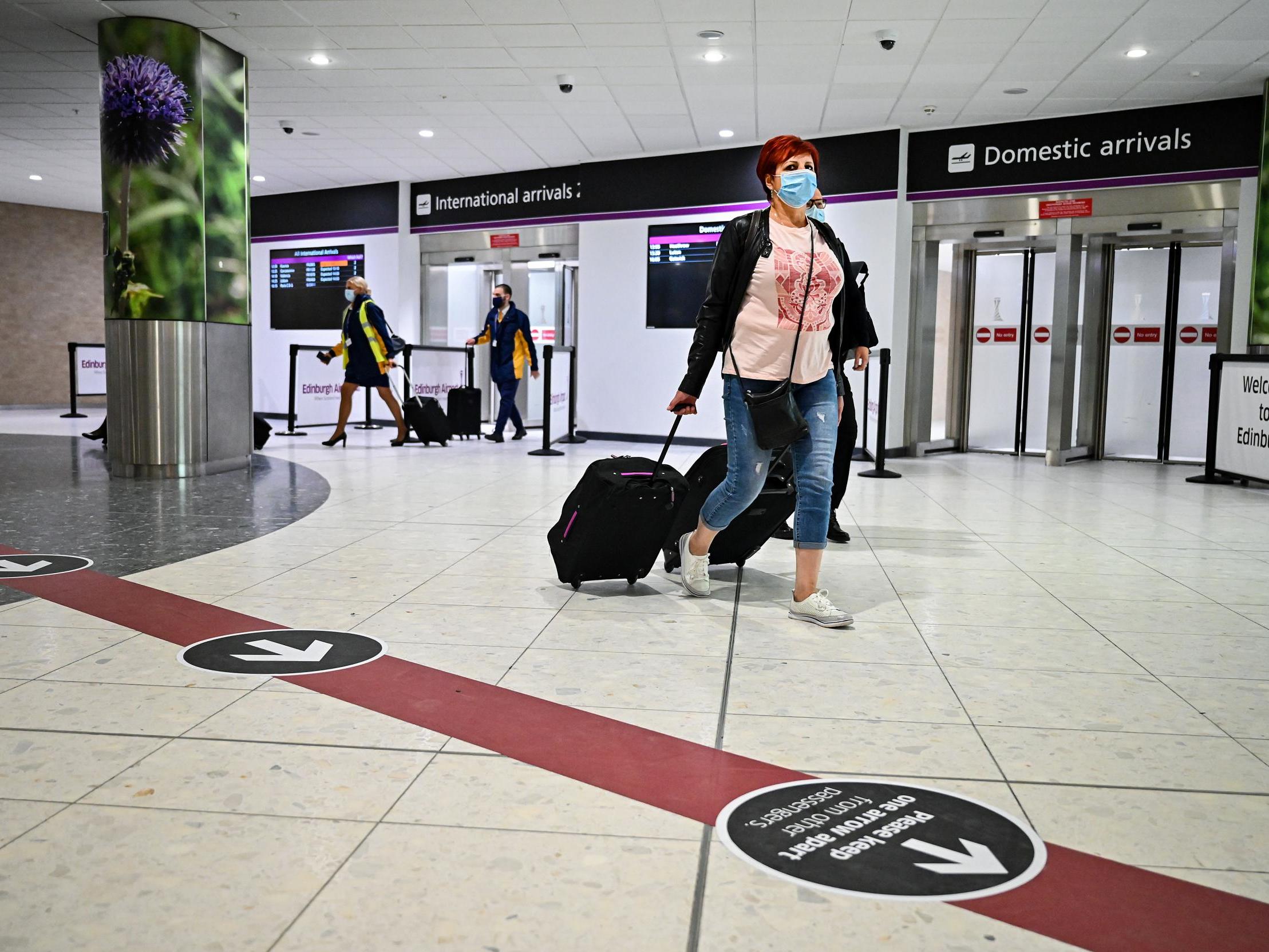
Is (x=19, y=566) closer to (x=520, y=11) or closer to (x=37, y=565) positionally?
(x=37, y=565)

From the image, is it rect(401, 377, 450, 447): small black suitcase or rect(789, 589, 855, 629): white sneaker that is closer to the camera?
rect(789, 589, 855, 629): white sneaker

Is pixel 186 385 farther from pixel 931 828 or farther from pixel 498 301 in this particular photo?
pixel 931 828

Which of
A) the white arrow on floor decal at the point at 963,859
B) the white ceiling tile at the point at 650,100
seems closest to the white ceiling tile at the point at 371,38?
the white ceiling tile at the point at 650,100

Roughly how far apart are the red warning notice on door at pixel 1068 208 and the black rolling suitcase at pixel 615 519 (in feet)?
24.7

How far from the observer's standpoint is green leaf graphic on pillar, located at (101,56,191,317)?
277 inches

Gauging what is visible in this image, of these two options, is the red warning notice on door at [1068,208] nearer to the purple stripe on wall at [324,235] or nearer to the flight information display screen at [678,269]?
the flight information display screen at [678,269]

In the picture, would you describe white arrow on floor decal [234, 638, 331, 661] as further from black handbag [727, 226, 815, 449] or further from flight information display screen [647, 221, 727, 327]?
flight information display screen [647, 221, 727, 327]

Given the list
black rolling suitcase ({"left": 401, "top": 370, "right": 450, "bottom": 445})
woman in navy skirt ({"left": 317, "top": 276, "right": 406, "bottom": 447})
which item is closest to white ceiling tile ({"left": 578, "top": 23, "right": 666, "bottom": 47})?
woman in navy skirt ({"left": 317, "top": 276, "right": 406, "bottom": 447})

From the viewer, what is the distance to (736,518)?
3.85m

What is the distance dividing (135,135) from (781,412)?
19.1ft

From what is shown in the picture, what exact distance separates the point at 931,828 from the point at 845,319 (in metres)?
2.39

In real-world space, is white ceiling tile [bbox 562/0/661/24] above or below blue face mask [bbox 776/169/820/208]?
above

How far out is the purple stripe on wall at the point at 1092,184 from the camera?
8906 millimetres

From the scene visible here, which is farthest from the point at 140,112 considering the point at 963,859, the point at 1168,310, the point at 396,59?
the point at 1168,310
